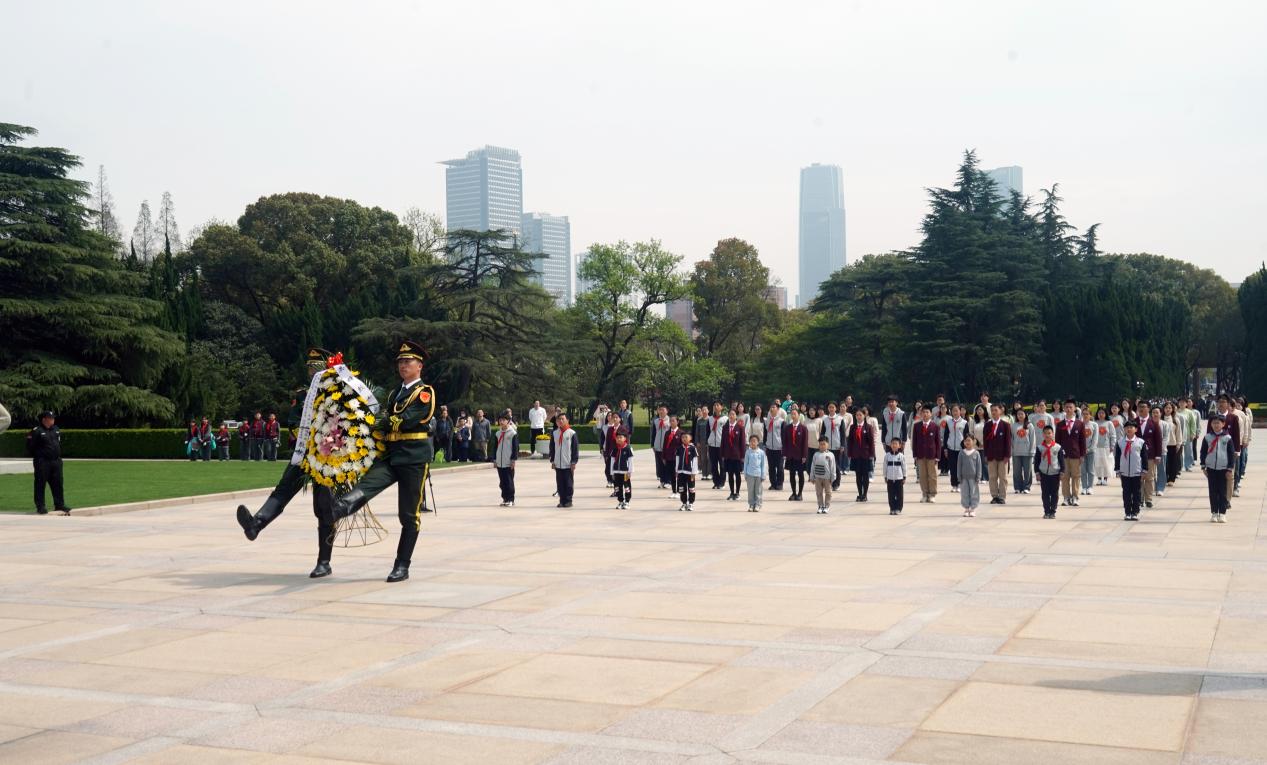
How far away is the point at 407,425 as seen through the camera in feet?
36.1

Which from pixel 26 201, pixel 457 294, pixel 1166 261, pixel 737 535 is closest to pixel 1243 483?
pixel 737 535

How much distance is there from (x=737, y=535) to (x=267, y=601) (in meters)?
6.69

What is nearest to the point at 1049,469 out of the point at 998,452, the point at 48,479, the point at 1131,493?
the point at 1131,493

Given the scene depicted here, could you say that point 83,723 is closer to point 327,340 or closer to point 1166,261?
point 327,340

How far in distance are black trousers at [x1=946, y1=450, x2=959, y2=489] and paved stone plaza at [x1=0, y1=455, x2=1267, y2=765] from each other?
445cm

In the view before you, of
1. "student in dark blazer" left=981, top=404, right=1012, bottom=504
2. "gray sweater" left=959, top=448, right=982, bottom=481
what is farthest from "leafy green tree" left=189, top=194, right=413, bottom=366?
"gray sweater" left=959, top=448, right=982, bottom=481

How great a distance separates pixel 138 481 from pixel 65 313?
67.4ft

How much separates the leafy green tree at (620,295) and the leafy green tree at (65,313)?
23.7 meters

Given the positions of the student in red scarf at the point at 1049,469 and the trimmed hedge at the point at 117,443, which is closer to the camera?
the student in red scarf at the point at 1049,469

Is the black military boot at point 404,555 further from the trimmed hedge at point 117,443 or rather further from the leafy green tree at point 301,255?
the leafy green tree at point 301,255

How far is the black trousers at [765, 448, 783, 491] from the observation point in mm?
23188

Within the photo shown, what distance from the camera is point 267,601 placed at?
10.2 m

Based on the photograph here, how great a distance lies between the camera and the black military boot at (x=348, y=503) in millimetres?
10656

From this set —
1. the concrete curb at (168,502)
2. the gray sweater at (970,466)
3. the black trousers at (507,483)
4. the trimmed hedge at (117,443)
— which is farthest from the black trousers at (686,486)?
the trimmed hedge at (117,443)
